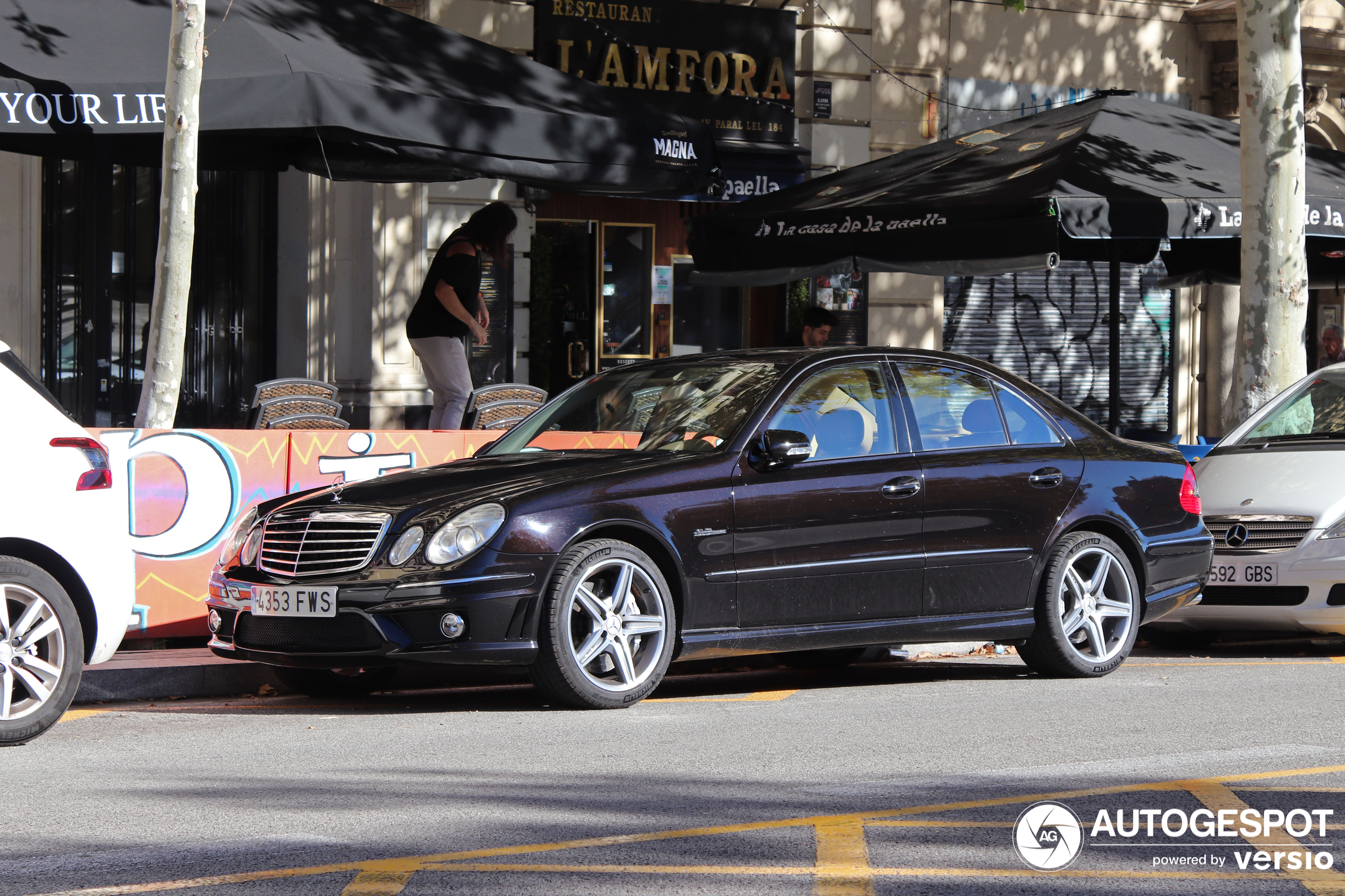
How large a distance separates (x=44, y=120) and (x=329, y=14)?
8.81 feet

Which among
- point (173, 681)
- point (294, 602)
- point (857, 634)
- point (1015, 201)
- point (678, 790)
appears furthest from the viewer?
point (1015, 201)

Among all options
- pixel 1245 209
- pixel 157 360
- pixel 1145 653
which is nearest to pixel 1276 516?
pixel 1145 653

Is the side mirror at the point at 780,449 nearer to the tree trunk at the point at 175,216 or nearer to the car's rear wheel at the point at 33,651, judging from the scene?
the car's rear wheel at the point at 33,651

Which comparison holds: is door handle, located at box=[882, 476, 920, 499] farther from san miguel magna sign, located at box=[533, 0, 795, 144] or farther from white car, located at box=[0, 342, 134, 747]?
san miguel magna sign, located at box=[533, 0, 795, 144]

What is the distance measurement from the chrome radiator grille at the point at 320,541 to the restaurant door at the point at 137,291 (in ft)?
23.5

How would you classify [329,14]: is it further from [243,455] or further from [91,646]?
[91,646]

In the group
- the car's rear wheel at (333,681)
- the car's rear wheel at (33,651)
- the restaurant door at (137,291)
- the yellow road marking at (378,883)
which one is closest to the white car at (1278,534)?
the car's rear wheel at (333,681)

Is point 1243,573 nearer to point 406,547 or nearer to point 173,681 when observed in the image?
point 406,547

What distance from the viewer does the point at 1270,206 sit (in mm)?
12172

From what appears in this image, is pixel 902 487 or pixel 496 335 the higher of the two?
pixel 496 335

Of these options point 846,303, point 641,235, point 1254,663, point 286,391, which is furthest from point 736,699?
point 846,303

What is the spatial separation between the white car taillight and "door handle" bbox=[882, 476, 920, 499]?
333 cm

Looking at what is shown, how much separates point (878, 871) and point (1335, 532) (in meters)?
5.86

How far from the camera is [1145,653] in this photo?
9883 millimetres
